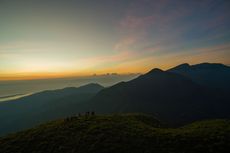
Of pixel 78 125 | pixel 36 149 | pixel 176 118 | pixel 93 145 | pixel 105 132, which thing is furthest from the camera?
pixel 176 118

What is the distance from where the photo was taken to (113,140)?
26812mm

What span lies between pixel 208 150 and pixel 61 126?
Result: 25.2m

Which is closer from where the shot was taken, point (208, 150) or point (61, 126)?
point (208, 150)

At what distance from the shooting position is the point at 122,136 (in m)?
27.9

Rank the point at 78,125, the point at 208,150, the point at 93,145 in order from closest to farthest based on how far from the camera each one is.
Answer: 1. the point at 208,150
2. the point at 93,145
3. the point at 78,125

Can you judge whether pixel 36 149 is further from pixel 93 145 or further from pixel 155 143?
pixel 155 143

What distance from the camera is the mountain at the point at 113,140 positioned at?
23234 mm

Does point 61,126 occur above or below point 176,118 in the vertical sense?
above

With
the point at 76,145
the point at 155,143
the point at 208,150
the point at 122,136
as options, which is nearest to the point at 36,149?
the point at 76,145

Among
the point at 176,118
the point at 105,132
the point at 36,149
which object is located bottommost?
the point at 176,118

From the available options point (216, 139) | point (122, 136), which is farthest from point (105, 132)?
point (216, 139)

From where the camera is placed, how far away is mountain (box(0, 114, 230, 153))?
915 inches

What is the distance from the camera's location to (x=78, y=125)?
34.7 metres

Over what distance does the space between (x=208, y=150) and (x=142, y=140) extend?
8254 millimetres
